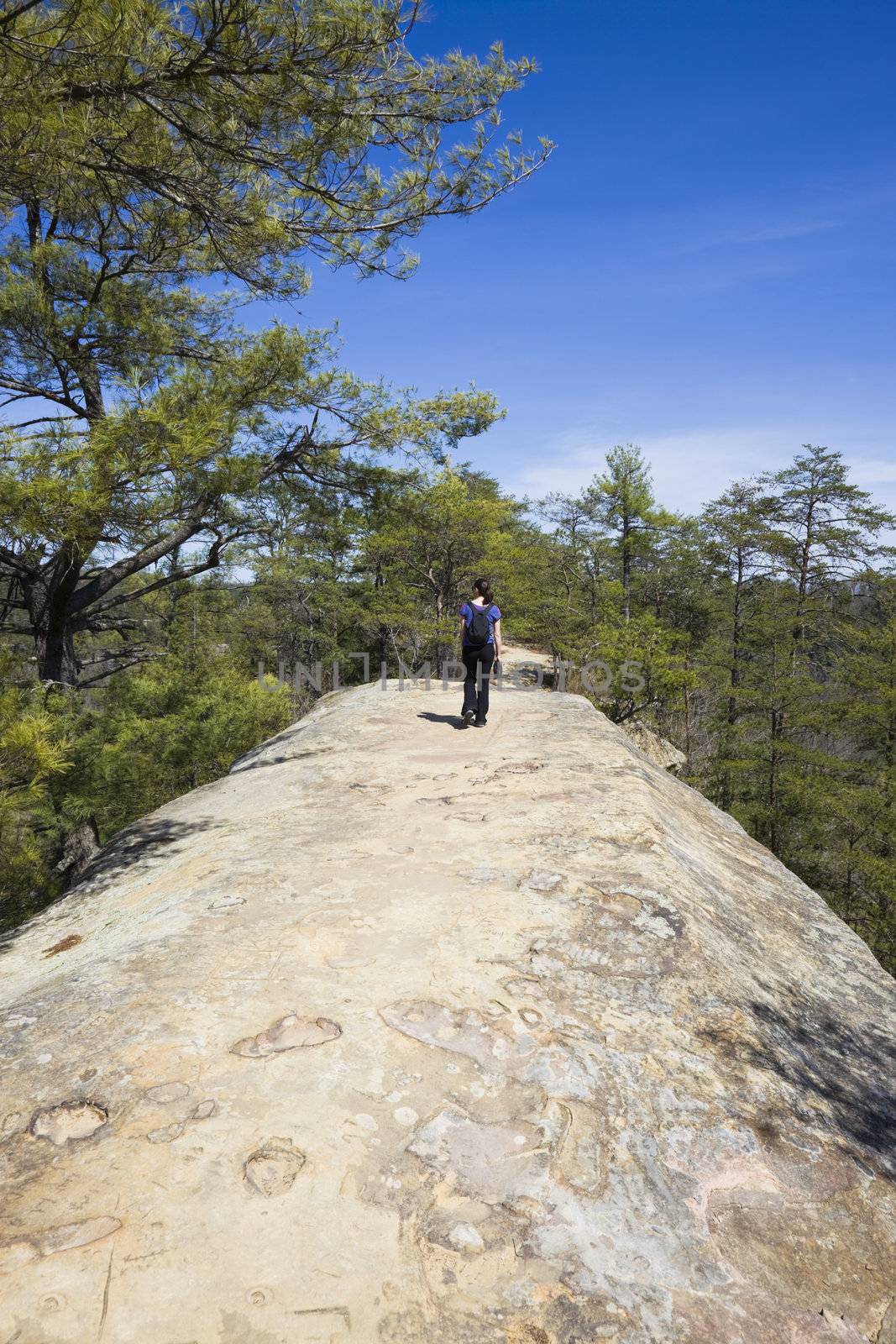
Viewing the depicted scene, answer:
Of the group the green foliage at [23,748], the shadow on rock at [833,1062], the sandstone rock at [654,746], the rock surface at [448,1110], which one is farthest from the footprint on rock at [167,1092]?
the sandstone rock at [654,746]

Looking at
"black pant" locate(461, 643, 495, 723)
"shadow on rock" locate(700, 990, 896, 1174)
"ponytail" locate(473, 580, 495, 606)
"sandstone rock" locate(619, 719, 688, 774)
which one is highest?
"ponytail" locate(473, 580, 495, 606)

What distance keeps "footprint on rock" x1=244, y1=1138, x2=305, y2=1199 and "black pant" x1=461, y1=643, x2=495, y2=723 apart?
226 inches

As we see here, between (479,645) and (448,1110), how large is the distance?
557 centimetres

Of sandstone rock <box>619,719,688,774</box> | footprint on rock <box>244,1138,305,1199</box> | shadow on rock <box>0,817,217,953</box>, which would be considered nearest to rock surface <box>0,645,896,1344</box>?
footprint on rock <box>244,1138,305,1199</box>

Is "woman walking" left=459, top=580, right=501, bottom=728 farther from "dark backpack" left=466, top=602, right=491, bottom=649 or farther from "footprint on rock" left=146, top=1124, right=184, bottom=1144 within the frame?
"footprint on rock" left=146, top=1124, right=184, bottom=1144

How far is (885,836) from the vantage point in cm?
1451

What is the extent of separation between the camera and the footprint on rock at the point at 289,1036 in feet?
7.20

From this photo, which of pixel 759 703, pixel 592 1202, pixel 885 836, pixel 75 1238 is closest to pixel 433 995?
pixel 592 1202

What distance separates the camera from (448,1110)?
6.71 ft

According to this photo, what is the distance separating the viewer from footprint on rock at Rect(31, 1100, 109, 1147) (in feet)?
6.04

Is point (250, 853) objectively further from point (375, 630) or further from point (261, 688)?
point (375, 630)

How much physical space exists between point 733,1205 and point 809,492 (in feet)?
70.4

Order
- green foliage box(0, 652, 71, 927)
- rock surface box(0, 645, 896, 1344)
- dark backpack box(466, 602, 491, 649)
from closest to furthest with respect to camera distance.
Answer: rock surface box(0, 645, 896, 1344), green foliage box(0, 652, 71, 927), dark backpack box(466, 602, 491, 649)

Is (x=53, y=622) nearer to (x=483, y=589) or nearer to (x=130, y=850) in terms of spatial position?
(x=130, y=850)
